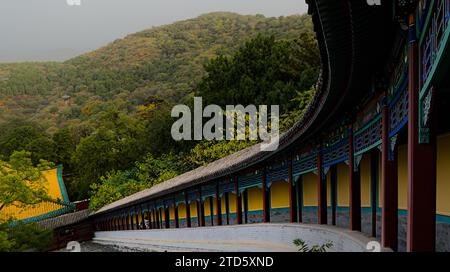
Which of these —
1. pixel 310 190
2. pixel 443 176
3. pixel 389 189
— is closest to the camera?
pixel 389 189

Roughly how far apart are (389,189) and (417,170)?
221 cm

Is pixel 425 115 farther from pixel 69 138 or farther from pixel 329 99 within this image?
pixel 69 138

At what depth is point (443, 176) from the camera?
8.34m

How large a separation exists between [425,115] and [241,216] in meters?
13.2

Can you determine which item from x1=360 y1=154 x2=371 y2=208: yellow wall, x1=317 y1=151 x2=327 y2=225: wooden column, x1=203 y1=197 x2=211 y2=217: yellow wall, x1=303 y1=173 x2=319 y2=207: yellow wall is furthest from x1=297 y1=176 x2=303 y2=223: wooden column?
x1=203 y1=197 x2=211 y2=217: yellow wall

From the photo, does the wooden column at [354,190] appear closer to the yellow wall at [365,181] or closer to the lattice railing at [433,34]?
the yellow wall at [365,181]

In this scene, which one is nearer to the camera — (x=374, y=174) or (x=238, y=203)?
(x=374, y=174)

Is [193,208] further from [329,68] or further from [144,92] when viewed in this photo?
[144,92]

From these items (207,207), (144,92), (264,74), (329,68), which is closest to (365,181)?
(329,68)

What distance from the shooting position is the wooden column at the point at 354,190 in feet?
33.1

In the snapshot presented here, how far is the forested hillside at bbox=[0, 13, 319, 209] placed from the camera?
44.6 metres

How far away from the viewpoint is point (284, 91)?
133ft

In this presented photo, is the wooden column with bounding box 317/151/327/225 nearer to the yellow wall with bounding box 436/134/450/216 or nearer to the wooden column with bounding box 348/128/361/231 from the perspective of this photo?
the wooden column with bounding box 348/128/361/231
